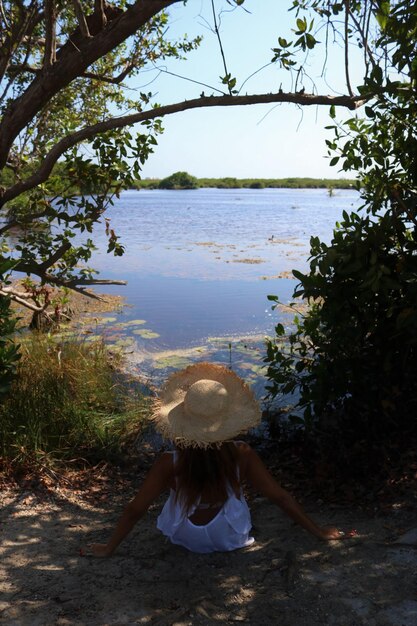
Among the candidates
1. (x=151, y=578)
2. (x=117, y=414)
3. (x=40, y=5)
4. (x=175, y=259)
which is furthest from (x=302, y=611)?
(x=175, y=259)

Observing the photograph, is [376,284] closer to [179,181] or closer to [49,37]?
[49,37]

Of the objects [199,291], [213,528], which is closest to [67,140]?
[213,528]

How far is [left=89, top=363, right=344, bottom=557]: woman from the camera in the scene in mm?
3270

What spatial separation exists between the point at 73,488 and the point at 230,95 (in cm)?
317

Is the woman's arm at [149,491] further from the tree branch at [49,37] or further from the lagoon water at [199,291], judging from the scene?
the lagoon water at [199,291]

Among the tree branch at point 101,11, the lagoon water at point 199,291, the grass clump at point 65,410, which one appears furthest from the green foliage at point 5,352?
the lagoon water at point 199,291

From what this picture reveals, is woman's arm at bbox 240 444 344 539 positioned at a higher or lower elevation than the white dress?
higher

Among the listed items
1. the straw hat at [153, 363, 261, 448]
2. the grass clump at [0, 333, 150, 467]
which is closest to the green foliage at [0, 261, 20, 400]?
the grass clump at [0, 333, 150, 467]

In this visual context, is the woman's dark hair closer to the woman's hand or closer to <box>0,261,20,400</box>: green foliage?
the woman's hand

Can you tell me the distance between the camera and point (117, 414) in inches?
234

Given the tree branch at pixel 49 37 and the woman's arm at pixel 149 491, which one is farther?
the tree branch at pixel 49 37

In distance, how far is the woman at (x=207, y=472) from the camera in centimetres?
327

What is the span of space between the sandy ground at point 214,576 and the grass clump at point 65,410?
82cm

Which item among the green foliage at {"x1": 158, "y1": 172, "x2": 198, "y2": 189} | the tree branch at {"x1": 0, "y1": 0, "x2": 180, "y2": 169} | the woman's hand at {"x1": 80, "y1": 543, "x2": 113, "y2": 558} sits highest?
the green foliage at {"x1": 158, "y1": 172, "x2": 198, "y2": 189}
